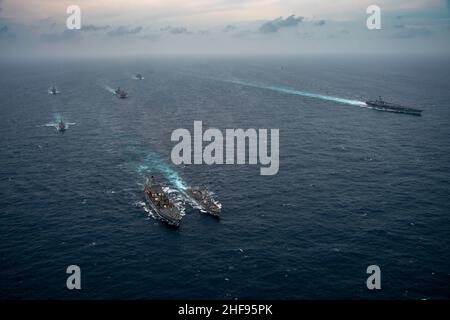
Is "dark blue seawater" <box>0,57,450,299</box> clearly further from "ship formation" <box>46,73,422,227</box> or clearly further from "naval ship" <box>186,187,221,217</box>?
"ship formation" <box>46,73,422,227</box>

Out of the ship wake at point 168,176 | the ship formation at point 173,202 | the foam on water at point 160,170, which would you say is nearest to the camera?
the ship formation at point 173,202

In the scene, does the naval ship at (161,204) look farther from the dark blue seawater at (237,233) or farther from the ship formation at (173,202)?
the dark blue seawater at (237,233)

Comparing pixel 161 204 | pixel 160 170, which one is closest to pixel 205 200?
pixel 161 204

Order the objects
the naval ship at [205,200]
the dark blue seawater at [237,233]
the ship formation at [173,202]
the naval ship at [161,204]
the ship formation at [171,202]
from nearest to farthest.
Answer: the dark blue seawater at [237,233] → the naval ship at [161,204] → the ship formation at [171,202] → the ship formation at [173,202] → the naval ship at [205,200]

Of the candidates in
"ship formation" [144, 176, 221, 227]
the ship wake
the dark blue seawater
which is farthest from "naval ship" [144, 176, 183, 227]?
the dark blue seawater

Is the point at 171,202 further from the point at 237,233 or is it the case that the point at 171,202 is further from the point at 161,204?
the point at 237,233

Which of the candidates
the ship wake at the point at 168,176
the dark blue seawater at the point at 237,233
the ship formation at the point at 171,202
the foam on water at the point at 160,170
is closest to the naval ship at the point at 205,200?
the ship formation at the point at 171,202
